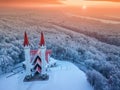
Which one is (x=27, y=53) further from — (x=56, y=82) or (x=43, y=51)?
(x=56, y=82)

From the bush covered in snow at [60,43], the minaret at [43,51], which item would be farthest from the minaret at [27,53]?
the bush covered in snow at [60,43]

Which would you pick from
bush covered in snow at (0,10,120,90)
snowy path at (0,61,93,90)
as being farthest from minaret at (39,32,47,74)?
bush covered in snow at (0,10,120,90)

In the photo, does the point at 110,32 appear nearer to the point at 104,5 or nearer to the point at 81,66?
the point at 104,5

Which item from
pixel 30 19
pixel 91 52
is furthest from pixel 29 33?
pixel 91 52

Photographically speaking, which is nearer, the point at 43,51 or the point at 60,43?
the point at 43,51

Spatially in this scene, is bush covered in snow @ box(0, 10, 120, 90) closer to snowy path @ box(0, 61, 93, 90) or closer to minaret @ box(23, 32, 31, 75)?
snowy path @ box(0, 61, 93, 90)

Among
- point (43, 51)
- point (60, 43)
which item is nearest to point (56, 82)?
point (43, 51)

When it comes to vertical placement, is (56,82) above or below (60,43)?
below

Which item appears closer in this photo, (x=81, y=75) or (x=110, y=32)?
(x=81, y=75)
